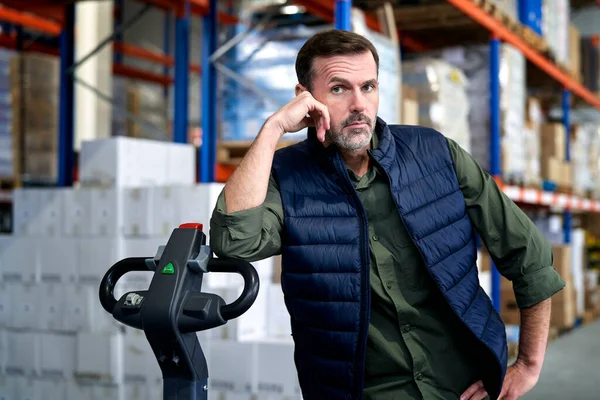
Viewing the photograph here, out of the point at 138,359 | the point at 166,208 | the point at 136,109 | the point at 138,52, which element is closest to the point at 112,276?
the point at 166,208

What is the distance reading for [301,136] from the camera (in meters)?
4.64

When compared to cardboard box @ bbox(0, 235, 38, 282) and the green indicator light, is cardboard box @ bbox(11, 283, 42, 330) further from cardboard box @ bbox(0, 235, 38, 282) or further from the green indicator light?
the green indicator light

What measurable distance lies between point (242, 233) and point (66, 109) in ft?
12.9

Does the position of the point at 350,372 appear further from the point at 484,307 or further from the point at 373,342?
the point at 484,307

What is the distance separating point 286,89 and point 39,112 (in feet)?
9.60

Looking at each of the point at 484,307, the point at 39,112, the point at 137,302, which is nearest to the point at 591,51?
the point at 39,112

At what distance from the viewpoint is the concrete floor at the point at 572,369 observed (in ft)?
17.7

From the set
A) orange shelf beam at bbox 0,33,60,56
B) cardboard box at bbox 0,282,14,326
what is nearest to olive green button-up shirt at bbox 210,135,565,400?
cardboard box at bbox 0,282,14,326

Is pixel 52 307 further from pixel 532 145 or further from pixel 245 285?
pixel 532 145

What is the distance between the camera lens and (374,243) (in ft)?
6.42

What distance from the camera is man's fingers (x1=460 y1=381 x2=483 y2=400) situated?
1957mm

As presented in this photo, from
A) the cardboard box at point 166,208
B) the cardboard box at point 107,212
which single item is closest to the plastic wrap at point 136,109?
the cardboard box at point 107,212

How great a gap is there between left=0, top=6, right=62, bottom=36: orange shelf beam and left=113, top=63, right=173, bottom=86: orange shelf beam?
1621 millimetres

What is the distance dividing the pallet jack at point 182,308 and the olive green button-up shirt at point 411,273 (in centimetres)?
17
